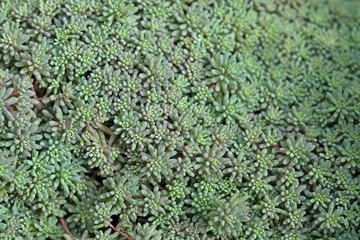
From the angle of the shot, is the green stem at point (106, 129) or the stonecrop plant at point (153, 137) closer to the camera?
the stonecrop plant at point (153, 137)

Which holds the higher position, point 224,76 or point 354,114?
point 224,76

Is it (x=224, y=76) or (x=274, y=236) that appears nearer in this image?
(x=274, y=236)

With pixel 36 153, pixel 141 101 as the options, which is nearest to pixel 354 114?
pixel 141 101

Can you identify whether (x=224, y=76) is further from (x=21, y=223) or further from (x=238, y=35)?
(x=21, y=223)

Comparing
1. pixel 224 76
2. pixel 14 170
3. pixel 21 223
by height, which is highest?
pixel 224 76

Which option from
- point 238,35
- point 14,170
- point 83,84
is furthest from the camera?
point 238,35

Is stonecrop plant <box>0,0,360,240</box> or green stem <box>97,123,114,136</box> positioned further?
green stem <box>97,123,114,136</box>

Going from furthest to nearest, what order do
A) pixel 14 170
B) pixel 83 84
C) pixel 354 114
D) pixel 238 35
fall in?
pixel 238 35
pixel 354 114
pixel 83 84
pixel 14 170
